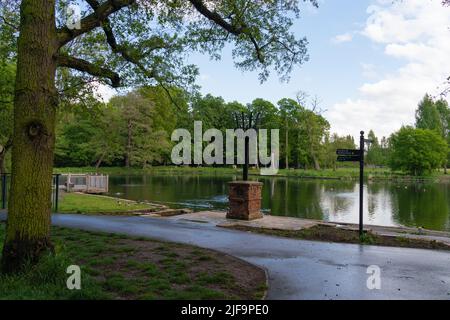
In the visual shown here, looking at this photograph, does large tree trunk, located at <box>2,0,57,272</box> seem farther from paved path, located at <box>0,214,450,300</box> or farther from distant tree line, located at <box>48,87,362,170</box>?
distant tree line, located at <box>48,87,362,170</box>

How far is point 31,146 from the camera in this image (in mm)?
5250

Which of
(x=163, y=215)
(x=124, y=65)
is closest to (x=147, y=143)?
(x=163, y=215)

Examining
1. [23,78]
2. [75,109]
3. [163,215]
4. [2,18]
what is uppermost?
[2,18]

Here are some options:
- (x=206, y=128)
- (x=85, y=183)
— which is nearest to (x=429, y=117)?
(x=206, y=128)

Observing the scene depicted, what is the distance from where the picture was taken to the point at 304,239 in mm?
9961

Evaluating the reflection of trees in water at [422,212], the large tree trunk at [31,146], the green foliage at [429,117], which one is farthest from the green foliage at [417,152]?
the large tree trunk at [31,146]

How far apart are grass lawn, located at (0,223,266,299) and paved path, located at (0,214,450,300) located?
516 millimetres

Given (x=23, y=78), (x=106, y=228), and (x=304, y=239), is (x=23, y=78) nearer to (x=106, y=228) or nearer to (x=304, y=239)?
(x=106, y=228)

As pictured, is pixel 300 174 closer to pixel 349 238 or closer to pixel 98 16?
pixel 349 238

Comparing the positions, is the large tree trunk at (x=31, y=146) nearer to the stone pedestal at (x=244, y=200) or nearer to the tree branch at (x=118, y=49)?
the tree branch at (x=118, y=49)

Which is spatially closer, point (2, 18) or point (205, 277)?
point (205, 277)

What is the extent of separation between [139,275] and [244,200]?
24.8 feet

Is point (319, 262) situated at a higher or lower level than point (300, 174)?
lower

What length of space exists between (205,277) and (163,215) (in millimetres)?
9782
